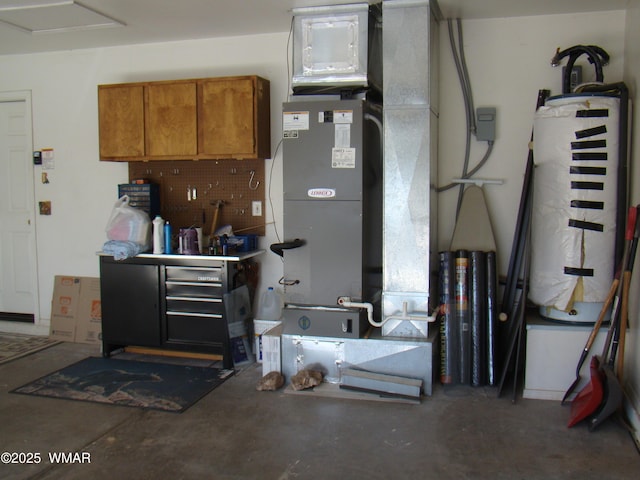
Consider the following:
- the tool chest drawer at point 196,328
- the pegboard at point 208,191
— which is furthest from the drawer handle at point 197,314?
the pegboard at point 208,191

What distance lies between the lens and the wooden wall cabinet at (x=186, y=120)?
4.36 metres

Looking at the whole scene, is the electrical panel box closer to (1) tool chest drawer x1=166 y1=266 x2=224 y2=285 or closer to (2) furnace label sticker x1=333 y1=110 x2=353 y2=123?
(2) furnace label sticker x1=333 y1=110 x2=353 y2=123

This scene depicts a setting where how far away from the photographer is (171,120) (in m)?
4.54

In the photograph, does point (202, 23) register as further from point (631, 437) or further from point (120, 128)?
point (631, 437)

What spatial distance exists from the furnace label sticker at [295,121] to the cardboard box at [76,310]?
251cm

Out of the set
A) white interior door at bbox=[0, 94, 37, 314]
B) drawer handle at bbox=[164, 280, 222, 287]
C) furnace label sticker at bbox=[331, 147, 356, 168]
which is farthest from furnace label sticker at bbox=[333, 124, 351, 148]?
white interior door at bbox=[0, 94, 37, 314]

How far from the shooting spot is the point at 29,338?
5.29m

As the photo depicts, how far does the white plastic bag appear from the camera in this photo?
4488 millimetres

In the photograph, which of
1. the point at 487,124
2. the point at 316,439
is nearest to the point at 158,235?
the point at 316,439

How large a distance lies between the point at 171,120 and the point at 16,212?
215 cm

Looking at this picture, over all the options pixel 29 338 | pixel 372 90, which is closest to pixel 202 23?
pixel 372 90

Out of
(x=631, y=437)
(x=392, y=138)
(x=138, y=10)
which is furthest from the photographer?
(x=138, y=10)

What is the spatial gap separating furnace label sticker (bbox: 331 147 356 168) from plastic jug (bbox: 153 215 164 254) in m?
1.53

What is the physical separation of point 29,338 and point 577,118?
16.1 ft
